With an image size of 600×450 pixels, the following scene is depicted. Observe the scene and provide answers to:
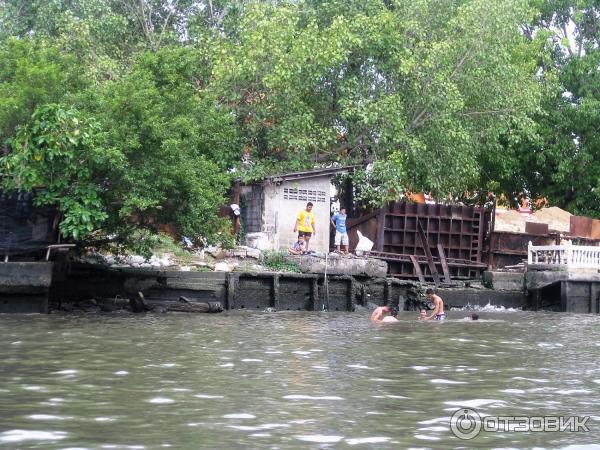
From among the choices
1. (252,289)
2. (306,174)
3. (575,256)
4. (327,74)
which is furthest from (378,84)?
(252,289)

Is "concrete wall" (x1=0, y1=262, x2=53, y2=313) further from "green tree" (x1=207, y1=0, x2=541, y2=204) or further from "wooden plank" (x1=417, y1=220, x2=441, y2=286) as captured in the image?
"wooden plank" (x1=417, y1=220, x2=441, y2=286)

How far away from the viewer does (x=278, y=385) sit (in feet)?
35.4

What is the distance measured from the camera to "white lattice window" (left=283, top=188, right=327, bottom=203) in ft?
99.8

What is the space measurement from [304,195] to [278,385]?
19996 mm

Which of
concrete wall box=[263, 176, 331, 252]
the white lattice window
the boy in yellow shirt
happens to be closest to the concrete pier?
concrete wall box=[263, 176, 331, 252]

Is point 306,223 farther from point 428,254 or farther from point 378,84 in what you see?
point 428,254

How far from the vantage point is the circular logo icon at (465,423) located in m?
8.16

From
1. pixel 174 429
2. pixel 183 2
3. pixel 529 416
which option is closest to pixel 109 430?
pixel 174 429

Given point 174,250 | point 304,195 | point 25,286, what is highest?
point 304,195

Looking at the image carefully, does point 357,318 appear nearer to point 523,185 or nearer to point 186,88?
point 186,88

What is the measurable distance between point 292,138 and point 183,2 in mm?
6859

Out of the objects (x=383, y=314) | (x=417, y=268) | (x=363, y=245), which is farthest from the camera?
(x=417, y=268)

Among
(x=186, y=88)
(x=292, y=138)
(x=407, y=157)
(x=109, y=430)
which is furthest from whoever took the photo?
(x=407, y=157)

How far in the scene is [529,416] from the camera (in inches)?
Answer: 357
